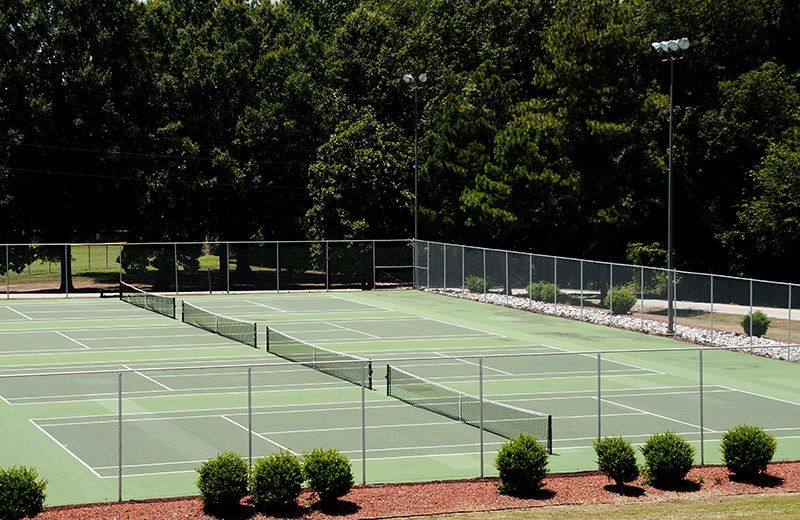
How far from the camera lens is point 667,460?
22.5 metres

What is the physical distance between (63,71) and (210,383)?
43.5m

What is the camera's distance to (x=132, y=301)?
65.2 meters

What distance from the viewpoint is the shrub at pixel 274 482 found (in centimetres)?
2061

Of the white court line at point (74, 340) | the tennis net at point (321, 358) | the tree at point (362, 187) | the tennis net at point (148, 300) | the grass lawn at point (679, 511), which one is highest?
the tree at point (362, 187)

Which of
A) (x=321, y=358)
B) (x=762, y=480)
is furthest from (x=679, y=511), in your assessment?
(x=321, y=358)

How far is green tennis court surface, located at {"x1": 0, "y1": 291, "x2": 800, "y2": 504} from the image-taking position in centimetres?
2583

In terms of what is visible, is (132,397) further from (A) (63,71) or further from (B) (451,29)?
(B) (451,29)

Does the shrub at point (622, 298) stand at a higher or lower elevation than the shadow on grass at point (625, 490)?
higher

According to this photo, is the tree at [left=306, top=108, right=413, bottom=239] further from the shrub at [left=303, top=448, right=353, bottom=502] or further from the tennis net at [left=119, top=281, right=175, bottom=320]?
the shrub at [left=303, top=448, right=353, bottom=502]

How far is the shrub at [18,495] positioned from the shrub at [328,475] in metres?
4.42

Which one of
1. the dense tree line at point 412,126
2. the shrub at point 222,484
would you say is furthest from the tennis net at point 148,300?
the shrub at point 222,484

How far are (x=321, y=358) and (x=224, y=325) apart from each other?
12528 mm

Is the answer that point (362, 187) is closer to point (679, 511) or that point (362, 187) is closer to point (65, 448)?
point (65, 448)

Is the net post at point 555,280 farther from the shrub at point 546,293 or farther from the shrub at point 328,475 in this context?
the shrub at point 328,475
